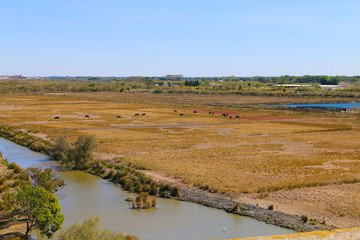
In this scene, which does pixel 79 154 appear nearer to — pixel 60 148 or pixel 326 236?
pixel 60 148

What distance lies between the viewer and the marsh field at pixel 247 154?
22.0m

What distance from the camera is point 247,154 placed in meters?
34.2

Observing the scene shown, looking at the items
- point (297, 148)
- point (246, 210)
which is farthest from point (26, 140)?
point (246, 210)

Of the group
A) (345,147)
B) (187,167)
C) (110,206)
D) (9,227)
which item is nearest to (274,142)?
(345,147)

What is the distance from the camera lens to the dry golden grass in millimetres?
26172

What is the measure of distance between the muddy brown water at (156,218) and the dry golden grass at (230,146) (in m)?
3.99

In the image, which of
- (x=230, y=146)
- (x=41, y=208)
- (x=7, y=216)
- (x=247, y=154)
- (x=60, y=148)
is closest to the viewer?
(x=41, y=208)

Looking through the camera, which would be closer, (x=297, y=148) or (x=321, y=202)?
(x=321, y=202)

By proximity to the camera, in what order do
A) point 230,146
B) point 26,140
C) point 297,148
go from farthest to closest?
1. point 26,140
2. point 230,146
3. point 297,148

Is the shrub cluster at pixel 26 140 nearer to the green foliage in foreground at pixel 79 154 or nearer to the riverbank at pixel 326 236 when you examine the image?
the green foliage in foreground at pixel 79 154

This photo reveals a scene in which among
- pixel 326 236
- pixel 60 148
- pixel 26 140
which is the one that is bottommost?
pixel 26 140

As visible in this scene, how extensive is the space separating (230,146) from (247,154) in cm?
428

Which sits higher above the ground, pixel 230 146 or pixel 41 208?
pixel 41 208

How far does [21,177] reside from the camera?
22.7 meters
